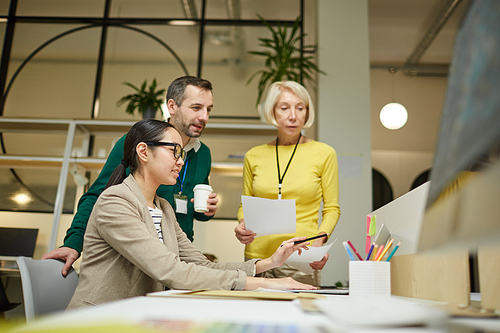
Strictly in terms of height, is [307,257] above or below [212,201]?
below

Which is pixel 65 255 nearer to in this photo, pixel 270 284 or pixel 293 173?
pixel 270 284

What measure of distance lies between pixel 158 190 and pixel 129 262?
66cm

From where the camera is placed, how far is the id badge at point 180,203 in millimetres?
1888

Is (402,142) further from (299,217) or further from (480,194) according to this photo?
(480,194)

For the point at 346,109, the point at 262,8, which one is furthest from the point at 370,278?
the point at 262,8

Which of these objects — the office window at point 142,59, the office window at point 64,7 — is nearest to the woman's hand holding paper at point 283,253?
the office window at point 142,59

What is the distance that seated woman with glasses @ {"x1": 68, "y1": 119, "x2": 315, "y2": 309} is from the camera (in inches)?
43.9

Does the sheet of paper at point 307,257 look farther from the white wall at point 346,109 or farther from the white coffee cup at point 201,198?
the white wall at point 346,109

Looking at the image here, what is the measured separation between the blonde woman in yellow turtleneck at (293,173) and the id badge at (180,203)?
0.87ft

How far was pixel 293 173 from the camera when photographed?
1.96 m

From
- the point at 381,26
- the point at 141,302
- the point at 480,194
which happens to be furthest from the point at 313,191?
the point at 381,26

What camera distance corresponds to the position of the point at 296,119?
2012 mm

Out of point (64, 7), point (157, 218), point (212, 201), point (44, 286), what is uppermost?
point (64, 7)

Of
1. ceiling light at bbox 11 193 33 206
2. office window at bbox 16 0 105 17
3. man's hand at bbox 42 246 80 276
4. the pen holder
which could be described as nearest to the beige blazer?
man's hand at bbox 42 246 80 276
